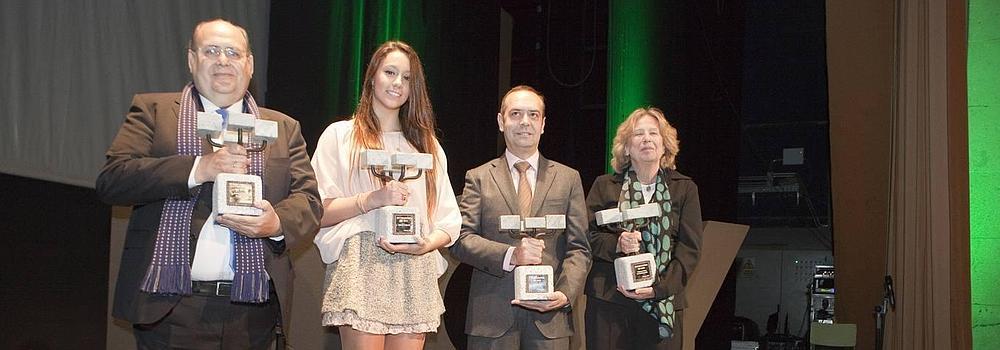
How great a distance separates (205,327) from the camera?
2.37 meters

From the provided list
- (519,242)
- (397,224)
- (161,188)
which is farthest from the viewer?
(519,242)

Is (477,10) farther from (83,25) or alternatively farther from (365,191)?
(365,191)

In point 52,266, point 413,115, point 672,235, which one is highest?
point 413,115

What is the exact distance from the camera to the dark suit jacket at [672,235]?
3791 millimetres

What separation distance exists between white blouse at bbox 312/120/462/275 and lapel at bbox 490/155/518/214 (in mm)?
318

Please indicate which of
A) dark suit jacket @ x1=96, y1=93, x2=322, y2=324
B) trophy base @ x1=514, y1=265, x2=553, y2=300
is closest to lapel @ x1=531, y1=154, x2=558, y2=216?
trophy base @ x1=514, y1=265, x2=553, y2=300

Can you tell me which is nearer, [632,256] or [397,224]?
[397,224]

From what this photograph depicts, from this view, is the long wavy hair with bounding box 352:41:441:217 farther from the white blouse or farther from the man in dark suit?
the man in dark suit

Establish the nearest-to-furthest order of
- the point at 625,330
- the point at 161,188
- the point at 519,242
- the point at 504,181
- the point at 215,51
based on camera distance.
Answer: the point at 161,188 → the point at 215,51 → the point at 519,242 → the point at 504,181 → the point at 625,330

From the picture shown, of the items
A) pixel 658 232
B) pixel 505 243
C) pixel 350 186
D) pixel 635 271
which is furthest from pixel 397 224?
pixel 658 232

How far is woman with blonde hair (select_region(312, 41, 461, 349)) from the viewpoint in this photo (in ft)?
9.35

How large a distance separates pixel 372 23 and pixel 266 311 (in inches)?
149

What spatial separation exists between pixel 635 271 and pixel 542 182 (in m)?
0.52

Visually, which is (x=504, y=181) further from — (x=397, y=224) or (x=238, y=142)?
(x=238, y=142)
